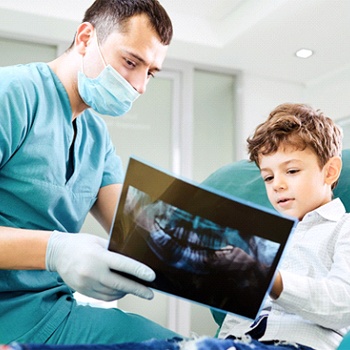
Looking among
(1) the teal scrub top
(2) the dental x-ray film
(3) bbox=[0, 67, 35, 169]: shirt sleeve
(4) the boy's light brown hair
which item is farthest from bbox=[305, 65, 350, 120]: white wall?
(2) the dental x-ray film

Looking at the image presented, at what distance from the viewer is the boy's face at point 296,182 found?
1.18 meters

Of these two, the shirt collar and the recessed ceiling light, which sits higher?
the recessed ceiling light

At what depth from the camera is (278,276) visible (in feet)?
3.13

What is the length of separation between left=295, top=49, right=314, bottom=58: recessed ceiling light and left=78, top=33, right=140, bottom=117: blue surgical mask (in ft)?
9.59

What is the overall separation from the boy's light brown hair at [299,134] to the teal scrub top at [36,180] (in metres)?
0.46

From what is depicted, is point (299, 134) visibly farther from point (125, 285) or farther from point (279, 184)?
point (125, 285)

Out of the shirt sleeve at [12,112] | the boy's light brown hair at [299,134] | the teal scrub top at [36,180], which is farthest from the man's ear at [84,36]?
the boy's light brown hair at [299,134]

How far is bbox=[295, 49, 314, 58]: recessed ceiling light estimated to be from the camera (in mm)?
3993

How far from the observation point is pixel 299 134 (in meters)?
1.21

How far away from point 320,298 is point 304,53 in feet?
11.1

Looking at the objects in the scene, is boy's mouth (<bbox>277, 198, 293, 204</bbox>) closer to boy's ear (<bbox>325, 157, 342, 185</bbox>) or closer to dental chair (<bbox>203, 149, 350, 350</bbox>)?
boy's ear (<bbox>325, 157, 342, 185</bbox>)

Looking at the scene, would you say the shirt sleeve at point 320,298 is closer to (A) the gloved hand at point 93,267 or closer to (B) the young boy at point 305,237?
(B) the young boy at point 305,237

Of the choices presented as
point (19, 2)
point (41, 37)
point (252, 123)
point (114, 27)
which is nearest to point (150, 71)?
Answer: point (114, 27)

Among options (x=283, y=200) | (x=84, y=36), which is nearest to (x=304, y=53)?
(x=84, y=36)
